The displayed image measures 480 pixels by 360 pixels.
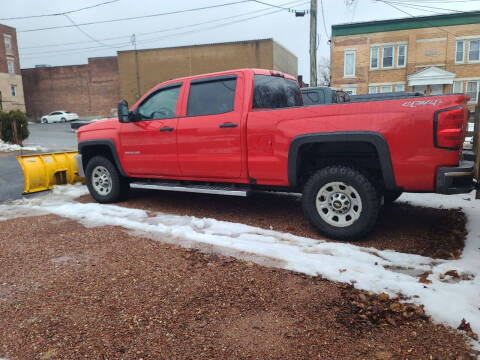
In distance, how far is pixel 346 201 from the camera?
4.47m

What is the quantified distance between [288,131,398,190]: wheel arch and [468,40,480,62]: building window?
30300 mm

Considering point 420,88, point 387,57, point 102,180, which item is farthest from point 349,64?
point 102,180

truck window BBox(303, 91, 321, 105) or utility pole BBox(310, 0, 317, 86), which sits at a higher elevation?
utility pole BBox(310, 0, 317, 86)

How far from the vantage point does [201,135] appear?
5410mm

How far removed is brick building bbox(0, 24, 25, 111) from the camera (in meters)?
42.4

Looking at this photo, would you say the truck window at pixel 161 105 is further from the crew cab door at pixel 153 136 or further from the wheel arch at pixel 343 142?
the wheel arch at pixel 343 142

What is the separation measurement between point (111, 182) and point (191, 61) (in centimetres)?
3331

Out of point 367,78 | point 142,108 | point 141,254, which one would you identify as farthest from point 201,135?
point 367,78

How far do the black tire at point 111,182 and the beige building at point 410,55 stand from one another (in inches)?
1096

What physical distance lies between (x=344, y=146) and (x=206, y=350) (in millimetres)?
2983

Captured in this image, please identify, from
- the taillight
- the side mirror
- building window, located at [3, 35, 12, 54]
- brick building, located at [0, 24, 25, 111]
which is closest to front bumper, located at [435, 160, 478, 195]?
the taillight

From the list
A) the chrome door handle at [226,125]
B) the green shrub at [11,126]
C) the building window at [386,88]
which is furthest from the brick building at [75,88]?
the chrome door handle at [226,125]

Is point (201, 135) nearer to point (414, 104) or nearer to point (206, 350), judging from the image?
point (414, 104)

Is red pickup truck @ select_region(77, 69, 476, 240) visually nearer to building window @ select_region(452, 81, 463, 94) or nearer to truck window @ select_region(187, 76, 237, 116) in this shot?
truck window @ select_region(187, 76, 237, 116)
